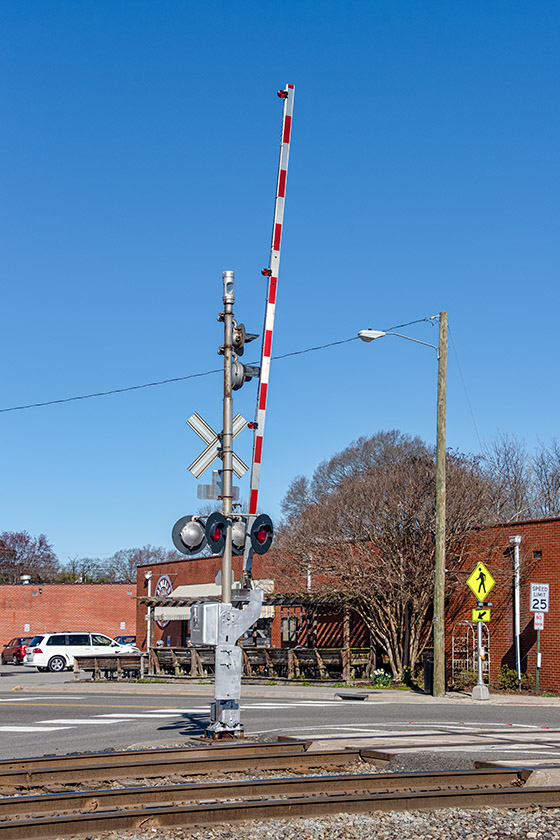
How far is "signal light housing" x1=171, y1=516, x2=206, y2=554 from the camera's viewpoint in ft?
41.0

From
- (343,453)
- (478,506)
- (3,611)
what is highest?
(343,453)

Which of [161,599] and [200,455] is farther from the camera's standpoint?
[161,599]

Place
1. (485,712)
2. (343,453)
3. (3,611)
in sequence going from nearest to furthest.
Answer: (485,712)
(3,611)
(343,453)

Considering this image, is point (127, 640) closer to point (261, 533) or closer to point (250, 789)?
point (261, 533)

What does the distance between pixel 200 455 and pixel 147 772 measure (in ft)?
14.2

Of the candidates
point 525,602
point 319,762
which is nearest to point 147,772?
point 319,762

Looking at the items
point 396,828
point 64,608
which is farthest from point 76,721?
point 64,608

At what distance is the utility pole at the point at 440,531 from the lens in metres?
23.7

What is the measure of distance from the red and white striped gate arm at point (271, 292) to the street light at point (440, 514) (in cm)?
963

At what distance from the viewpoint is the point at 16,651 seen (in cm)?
4775

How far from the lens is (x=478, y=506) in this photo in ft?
93.8

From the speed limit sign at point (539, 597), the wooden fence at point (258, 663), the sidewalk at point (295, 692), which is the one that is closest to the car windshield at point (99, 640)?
the wooden fence at point (258, 663)

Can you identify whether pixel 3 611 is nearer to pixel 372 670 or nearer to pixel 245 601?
pixel 372 670

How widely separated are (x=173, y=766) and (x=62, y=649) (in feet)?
112
